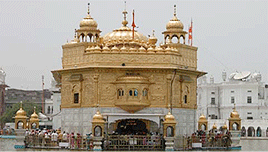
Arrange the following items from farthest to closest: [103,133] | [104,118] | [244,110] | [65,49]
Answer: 1. [244,110]
2. [65,49]
3. [104,118]
4. [103,133]

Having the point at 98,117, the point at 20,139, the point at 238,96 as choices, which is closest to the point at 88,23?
the point at 98,117

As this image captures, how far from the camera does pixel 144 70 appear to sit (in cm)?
3428

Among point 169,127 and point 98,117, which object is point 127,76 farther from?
point 169,127

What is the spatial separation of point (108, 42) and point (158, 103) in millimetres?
5108

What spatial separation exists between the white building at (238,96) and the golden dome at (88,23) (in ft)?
151

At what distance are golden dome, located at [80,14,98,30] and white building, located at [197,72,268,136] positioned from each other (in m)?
46.0

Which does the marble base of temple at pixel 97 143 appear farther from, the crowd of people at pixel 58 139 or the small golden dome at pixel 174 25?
the small golden dome at pixel 174 25

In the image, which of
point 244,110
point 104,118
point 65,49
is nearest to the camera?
point 104,118

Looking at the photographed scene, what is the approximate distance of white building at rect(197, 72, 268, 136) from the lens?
82312 mm

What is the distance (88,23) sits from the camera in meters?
36.7

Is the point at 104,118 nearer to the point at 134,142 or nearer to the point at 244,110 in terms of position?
the point at 134,142

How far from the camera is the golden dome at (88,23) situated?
3659cm

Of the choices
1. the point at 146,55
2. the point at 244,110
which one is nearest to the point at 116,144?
the point at 146,55

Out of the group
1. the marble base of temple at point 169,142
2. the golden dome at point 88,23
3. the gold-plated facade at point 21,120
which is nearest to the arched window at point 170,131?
the marble base of temple at point 169,142
